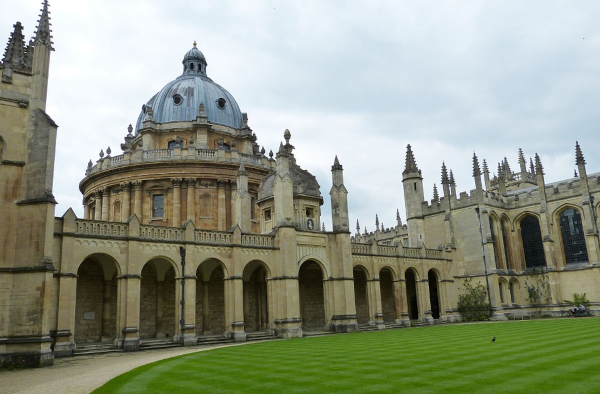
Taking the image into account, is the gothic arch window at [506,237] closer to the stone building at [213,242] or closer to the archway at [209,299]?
the stone building at [213,242]

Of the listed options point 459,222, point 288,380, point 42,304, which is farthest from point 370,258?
point 288,380

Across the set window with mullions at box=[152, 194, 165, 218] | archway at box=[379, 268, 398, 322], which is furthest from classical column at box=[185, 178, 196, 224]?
archway at box=[379, 268, 398, 322]

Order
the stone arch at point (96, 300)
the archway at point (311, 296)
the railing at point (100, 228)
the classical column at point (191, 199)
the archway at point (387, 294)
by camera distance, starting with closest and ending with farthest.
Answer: the railing at point (100, 228) < the stone arch at point (96, 300) < the archway at point (311, 296) < the classical column at point (191, 199) < the archway at point (387, 294)

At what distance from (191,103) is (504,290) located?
35472mm

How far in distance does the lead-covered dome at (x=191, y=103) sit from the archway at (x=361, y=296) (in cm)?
1979

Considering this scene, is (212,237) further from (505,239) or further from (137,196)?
(505,239)

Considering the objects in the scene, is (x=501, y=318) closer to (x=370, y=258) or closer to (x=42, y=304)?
(x=370, y=258)

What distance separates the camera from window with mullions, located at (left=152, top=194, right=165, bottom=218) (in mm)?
44069

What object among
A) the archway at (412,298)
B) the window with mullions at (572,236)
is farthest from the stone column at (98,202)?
the window with mullions at (572,236)

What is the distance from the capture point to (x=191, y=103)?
49.2m

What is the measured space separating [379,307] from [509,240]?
19.9 m

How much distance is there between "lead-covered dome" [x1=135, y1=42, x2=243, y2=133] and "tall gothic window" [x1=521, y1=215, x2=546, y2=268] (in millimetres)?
31111

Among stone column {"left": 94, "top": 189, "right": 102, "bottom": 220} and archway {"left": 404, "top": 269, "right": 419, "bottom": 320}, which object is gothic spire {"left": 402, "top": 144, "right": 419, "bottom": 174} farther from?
stone column {"left": 94, "top": 189, "right": 102, "bottom": 220}

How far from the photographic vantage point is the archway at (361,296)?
4262 cm
